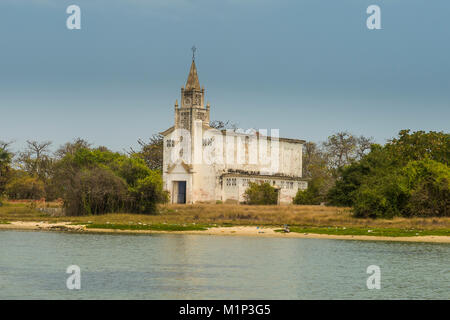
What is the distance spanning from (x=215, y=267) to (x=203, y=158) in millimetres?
43609

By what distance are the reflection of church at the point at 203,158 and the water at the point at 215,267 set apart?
28.8 m

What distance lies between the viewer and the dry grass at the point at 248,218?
161 feet

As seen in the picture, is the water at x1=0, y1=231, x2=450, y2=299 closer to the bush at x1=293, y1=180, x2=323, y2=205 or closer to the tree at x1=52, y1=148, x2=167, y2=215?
the tree at x1=52, y1=148, x2=167, y2=215

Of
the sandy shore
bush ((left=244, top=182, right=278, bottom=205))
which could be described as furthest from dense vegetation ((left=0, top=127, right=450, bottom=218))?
the sandy shore

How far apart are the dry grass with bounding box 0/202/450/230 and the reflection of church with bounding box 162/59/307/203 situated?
11.7 meters

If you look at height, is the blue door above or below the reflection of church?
below

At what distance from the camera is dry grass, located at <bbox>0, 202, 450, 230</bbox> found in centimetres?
4912

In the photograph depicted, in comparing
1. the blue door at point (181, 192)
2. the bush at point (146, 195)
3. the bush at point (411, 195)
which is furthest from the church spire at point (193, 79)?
the bush at point (411, 195)

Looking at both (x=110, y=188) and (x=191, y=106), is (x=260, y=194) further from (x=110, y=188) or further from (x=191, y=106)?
(x=110, y=188)

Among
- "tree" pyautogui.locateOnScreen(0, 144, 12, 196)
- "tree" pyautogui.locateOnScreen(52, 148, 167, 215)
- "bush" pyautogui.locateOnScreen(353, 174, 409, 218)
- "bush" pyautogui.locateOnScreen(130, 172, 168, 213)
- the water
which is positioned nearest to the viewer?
the water

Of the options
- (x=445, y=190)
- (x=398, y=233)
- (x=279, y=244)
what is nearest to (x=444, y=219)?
(x=445, y=190)

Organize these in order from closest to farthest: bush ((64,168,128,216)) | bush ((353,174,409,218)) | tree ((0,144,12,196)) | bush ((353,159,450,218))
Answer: bush ((353,159,450,218))
bush ((353,174,409,218))
bush ((64,168,128,216))
tree ((0,144,12,196))

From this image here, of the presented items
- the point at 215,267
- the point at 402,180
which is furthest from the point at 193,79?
the point at 215,267

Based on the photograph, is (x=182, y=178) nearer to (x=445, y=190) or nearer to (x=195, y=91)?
(x=195, y=91)
